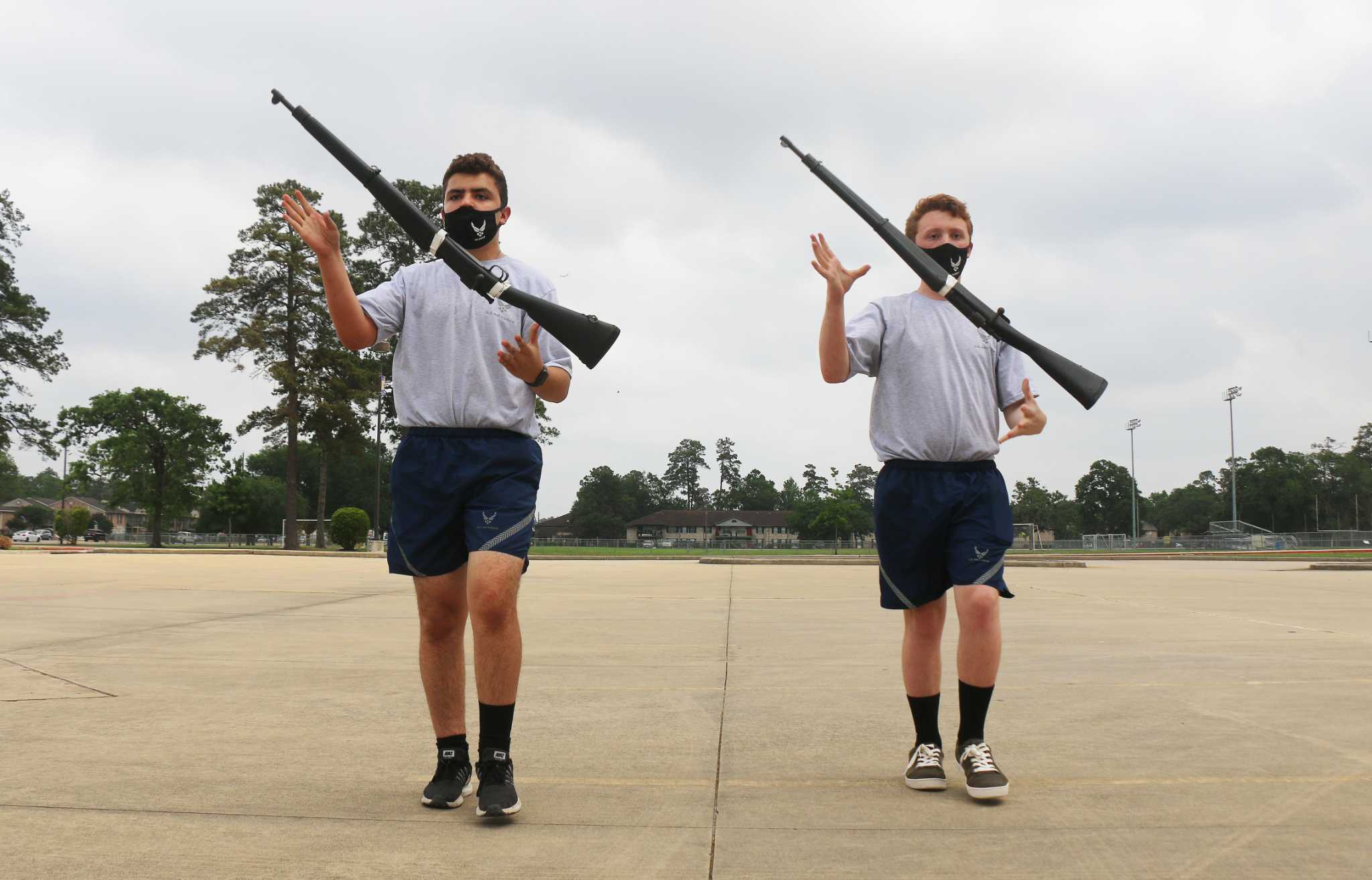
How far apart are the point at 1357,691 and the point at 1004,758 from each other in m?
2.44

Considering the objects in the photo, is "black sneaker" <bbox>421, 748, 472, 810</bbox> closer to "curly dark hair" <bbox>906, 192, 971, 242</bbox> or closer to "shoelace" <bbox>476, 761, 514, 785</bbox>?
"shoelace" <bbox>476, 761, 514, 785</bbox>

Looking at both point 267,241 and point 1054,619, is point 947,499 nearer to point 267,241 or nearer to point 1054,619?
point 1054,619

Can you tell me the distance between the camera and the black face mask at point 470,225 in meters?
3.09

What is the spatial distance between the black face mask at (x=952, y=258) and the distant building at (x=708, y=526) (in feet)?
396

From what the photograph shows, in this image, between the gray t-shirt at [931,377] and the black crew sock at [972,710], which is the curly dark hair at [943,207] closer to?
the gray t-shirt at [931,377]

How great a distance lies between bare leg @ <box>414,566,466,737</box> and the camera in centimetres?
291

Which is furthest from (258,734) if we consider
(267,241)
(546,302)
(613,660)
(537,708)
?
(267,241)

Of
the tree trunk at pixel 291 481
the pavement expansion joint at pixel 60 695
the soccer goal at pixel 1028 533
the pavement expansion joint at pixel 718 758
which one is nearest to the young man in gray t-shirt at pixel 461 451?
the pavement expansion joint at pixel 718 758

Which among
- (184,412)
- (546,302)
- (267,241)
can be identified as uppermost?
(267,241)

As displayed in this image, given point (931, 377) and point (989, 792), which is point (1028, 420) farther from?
point (989, 792)

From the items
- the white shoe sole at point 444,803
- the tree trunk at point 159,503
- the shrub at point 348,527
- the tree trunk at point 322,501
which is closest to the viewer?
the white shoe sole at point 444,803

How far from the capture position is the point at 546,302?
9.77 ft

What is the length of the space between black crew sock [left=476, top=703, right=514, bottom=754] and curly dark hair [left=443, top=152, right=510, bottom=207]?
1560 millimetres

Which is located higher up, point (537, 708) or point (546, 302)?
point (546, 302)
